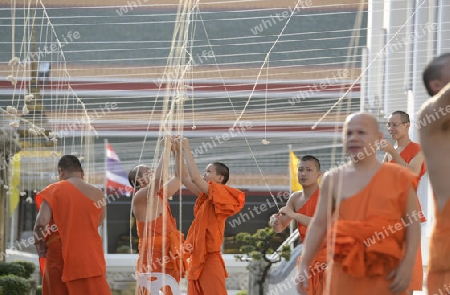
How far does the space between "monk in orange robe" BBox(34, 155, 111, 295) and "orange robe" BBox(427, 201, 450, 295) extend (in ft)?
13.2

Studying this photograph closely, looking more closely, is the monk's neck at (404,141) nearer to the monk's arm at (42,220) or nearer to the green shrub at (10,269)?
the monk's arm at (42,220)

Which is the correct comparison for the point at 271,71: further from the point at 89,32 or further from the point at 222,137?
the point at 89,32

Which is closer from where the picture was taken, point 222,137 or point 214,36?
point 222,137

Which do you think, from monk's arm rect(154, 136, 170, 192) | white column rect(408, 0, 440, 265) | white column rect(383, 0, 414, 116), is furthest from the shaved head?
white column rect(383, 0, 414, 116)

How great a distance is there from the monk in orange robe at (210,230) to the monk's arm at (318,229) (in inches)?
148

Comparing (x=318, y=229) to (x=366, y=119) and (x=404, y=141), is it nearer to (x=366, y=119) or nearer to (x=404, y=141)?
(x=366, y=119)

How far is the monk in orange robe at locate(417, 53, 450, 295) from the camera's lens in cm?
505

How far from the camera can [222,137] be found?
26141 mm

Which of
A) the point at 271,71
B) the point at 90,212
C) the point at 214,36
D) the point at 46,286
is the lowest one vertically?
the point at 46,286

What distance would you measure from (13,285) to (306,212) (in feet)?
15.1

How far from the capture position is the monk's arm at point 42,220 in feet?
27.7

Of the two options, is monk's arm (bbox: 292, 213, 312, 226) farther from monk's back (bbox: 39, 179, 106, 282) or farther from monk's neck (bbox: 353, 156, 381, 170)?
monk's neck (bbox: 353, 156, 381, 170)

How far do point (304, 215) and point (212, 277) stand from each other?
5.55 feet

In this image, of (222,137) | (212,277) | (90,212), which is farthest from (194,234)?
(222,137)
